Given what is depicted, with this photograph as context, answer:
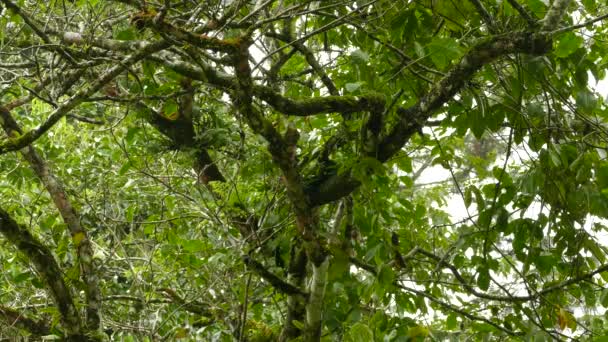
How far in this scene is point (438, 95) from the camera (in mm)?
2689

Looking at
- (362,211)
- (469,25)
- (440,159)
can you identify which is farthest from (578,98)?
(362,211)

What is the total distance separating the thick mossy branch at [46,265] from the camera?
2.87 meters

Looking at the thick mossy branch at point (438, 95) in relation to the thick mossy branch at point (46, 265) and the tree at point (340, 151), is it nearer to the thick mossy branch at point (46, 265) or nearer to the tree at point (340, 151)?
the tree at point (340, 151)

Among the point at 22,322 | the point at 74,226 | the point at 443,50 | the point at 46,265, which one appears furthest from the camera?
the point at 22,322

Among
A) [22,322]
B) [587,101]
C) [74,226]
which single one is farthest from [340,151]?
[22,322]

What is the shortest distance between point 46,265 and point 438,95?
5.70 feet

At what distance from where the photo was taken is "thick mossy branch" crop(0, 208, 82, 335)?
287cm

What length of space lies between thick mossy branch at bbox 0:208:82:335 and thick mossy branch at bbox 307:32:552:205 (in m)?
1.11

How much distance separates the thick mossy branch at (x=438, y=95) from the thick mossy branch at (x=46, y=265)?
3.64 feet

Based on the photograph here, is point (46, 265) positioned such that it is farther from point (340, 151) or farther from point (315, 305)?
point (340, 151)

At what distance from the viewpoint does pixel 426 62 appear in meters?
2.92

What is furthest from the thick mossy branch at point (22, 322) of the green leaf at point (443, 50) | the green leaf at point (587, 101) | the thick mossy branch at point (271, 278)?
the green leaf at point (587, 101)

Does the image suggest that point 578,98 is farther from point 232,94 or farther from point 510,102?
point 232,94

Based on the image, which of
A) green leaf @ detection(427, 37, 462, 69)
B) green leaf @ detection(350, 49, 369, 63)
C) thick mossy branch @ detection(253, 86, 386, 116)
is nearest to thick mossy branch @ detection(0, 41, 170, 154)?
thick mossy branch @ detection(253, 86, 386, 116)
